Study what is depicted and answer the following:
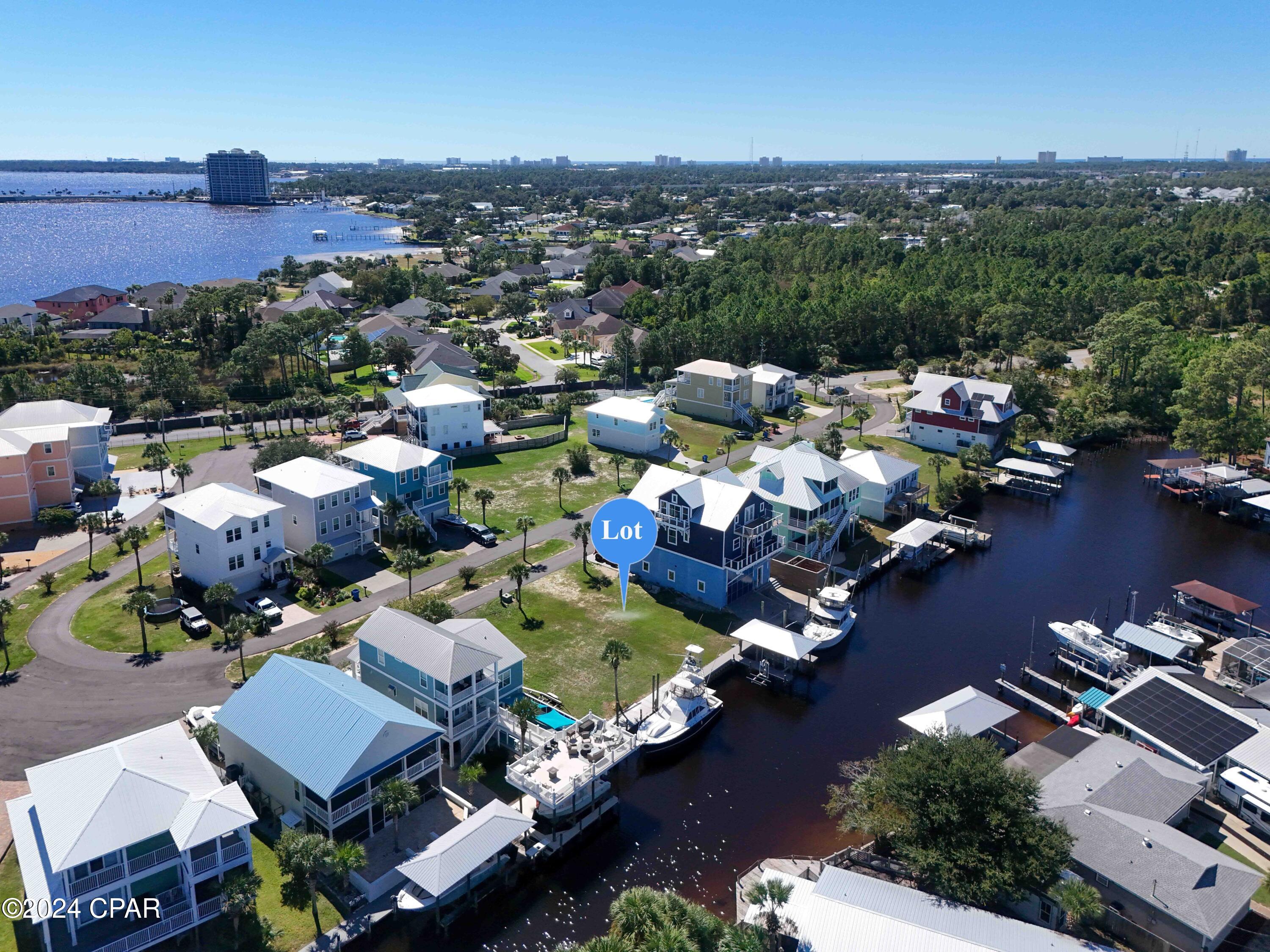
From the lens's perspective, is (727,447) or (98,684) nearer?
(98,684)

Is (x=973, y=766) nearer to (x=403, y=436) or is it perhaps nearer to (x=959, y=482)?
(x=959, y=482)

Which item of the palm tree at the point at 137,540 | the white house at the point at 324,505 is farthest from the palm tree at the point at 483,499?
the palm tree at the point at 137,540

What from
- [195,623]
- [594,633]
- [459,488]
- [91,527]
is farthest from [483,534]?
[91,527]

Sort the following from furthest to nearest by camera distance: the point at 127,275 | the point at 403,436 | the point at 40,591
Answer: the point at 127,275
the point at 403,436
the point at 40,591

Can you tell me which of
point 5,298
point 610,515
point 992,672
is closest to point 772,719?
point 992,672

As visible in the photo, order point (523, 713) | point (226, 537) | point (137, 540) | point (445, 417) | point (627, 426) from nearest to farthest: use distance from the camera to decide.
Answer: point (523, 713), point (137, 540), point (226, 537), point (445, 417), point (627, 426)

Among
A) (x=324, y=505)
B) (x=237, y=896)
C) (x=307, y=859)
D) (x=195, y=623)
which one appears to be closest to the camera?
(x=237, y=896)

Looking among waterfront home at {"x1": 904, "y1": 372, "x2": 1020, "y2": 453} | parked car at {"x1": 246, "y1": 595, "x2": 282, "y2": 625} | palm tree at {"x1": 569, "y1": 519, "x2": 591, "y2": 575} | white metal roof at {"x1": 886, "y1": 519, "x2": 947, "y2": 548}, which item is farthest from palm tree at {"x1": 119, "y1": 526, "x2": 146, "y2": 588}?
waterfront home at {"x1": 904, "y1": 372, "x2": 1020, "y2": 453}

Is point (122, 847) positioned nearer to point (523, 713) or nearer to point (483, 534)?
point (523, 713)
